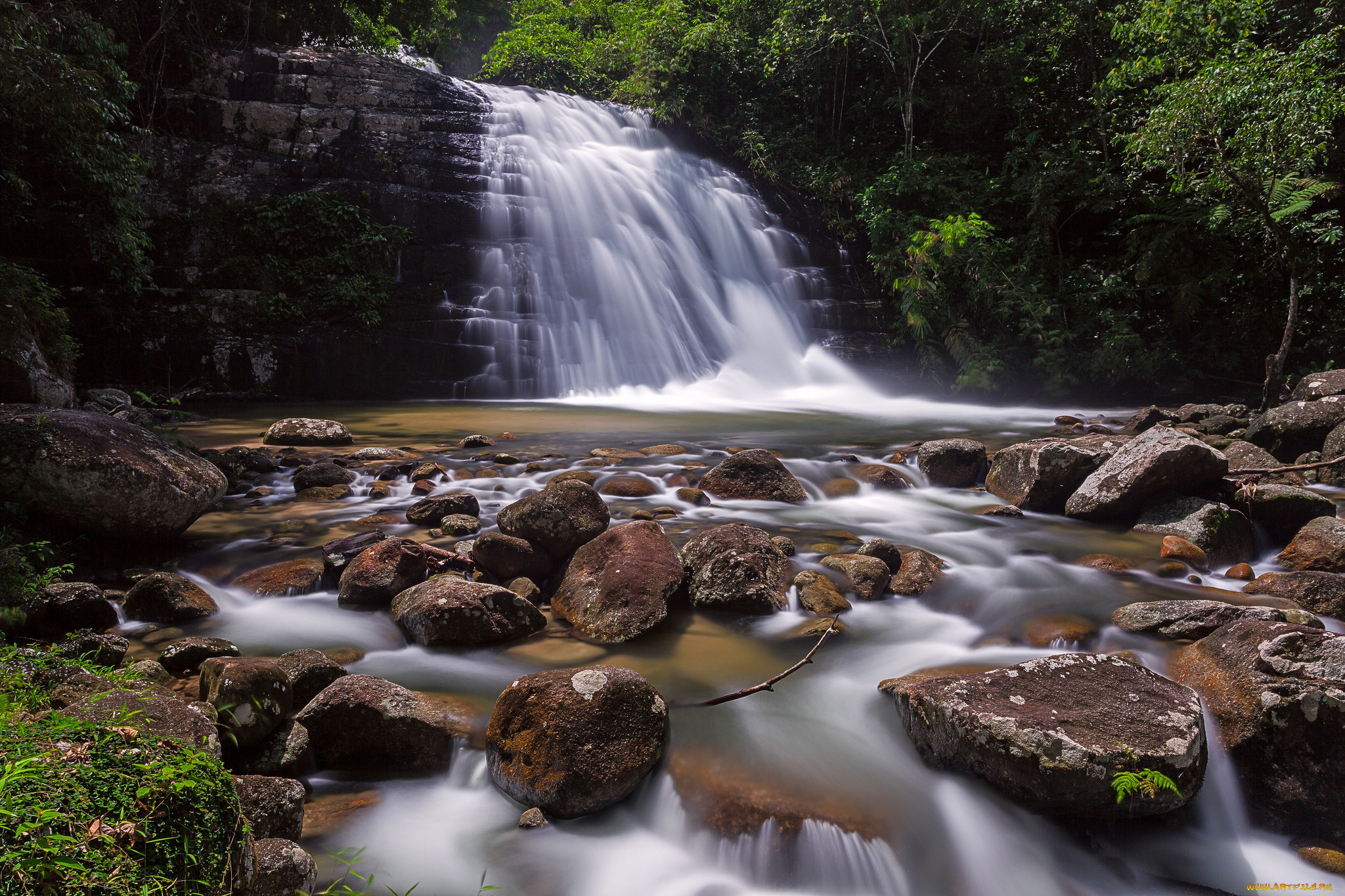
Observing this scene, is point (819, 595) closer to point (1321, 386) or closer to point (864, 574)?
point (864, 574)

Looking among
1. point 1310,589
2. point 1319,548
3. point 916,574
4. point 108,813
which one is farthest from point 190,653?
point 1319,548

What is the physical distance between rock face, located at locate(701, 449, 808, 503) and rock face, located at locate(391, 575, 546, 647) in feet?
9.36

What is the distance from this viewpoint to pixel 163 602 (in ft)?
13.1

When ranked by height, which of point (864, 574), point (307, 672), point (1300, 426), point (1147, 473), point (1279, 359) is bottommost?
point (307, 672)

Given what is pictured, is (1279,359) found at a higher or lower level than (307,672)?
higher

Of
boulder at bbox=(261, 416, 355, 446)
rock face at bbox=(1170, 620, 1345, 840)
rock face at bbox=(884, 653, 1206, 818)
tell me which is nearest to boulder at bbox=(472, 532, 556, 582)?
rock face at bbox=(884, 653, 1206, 818)

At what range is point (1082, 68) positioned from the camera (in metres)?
16.2

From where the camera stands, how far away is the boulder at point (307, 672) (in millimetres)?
3146

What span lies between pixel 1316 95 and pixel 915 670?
1090cm

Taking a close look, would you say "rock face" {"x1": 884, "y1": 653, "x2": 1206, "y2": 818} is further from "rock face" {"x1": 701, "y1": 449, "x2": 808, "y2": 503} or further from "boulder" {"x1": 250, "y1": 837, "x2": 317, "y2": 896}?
"rock face" {"x1": 701, "y1": 449, "x2": 808, "y2": 503}

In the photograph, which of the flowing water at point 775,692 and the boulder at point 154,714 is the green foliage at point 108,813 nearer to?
the boulder at point 154,714

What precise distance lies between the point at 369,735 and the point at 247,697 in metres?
0.50

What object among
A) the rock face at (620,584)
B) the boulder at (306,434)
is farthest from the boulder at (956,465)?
the boulder at (306,434)

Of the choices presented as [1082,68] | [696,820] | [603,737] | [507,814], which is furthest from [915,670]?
[1082,68]
